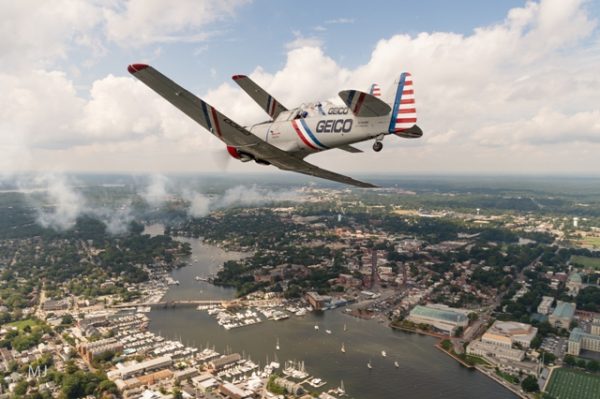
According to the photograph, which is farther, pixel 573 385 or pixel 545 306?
pixel 545 306

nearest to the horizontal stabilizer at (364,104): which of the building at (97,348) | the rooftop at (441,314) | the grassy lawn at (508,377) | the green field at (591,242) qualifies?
the grassy lawn at (508,377)

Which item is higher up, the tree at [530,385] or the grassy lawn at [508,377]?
the tree at [530,385]

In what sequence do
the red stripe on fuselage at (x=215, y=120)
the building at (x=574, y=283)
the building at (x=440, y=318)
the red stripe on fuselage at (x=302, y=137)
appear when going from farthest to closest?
the building at (x=574, y=283), the building at (x=440, y=318), the red stripe on fuselage at (x=302, y=137), the red stripe on fuselage at (x=215, y=120)

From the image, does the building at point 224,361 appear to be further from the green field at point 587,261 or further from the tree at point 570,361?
the green field at point 587,261

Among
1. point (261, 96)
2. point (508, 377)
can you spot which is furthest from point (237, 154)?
point (508, 377)

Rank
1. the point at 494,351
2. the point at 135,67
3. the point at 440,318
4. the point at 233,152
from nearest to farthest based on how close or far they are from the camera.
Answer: the point at 135,67, the point at 233,152, the point at 494,351, the point at 440,318

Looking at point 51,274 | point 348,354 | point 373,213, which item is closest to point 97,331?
point 348,354

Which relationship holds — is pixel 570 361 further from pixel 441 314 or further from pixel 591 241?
pixel 591 241
